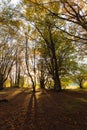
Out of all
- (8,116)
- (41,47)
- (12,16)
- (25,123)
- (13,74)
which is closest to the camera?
(25,123)

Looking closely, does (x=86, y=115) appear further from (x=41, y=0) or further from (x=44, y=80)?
(x=44, y=80)

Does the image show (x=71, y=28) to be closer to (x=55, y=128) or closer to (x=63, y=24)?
(x=63, y=24)

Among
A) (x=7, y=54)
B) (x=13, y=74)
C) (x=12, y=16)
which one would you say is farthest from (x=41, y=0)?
(x=13, y=74)

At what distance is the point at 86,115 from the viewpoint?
45.4 feet

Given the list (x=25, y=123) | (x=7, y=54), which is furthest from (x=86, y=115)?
(x=7, y=54)

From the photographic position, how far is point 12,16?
18.7 m

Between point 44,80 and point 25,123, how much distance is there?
3561 cm

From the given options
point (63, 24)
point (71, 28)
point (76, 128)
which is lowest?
point (76, 128)

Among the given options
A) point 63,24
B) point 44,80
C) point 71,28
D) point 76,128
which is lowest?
point 76,128

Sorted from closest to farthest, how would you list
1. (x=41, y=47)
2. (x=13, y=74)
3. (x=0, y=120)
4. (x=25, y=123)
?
(x=25, y=123), (x=0, y=120), (x=41, y=47), (x=13, y=74)

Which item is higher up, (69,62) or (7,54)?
(7,54)

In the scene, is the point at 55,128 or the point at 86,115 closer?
the point at 55,128

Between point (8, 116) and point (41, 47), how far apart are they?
79.9 feet

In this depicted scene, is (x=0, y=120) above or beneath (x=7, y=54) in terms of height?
beneath
